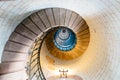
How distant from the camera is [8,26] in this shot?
3.03 metres

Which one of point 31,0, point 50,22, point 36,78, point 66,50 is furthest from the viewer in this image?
point 66,50

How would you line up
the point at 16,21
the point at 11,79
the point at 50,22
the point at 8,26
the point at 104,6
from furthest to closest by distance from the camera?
the point at 50,22, the point at 11,79, the point at 16,21, the point at 8,26, the point at 104,6

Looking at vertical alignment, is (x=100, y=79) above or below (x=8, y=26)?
below

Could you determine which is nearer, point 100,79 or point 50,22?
point 100,79

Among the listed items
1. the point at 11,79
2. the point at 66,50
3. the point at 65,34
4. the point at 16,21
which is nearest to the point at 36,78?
the point at 11,79

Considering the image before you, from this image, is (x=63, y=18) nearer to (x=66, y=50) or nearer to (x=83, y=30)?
(x=83, y=30)

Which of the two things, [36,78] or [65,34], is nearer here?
[36,78]

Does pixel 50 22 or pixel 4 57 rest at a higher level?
pixel 50 22

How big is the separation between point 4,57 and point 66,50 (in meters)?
3.93

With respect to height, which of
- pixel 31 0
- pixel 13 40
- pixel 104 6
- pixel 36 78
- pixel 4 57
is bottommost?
pixel 36 78

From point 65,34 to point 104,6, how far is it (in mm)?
7459

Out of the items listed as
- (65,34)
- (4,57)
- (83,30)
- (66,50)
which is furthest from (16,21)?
(65,34)

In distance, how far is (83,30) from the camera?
5219mm

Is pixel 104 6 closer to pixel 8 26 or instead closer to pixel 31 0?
pixel 31 0
